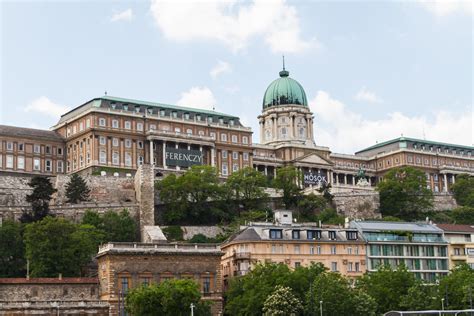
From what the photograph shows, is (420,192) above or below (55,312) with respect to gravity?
above

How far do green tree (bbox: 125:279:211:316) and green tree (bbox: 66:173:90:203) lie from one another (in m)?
50.6

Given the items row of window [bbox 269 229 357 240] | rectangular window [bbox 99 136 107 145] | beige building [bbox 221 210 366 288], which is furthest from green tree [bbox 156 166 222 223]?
row of window [bbox 269 229 357 240]

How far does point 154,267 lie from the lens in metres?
95.8

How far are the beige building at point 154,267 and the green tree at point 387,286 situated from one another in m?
16.7

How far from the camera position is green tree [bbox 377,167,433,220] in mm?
155750

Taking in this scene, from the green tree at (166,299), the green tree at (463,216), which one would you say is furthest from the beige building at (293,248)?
the green tree at (463,216)

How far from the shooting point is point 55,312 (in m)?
87.9

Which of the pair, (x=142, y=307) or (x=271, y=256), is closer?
(x=142, y=307)

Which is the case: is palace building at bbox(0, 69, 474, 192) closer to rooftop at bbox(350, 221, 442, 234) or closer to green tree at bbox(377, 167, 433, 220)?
green tree at bbox(377, 167, 433, 220)

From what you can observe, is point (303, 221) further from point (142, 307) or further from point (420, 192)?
point (142, 307)

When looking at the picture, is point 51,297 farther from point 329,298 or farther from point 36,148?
point 36,148

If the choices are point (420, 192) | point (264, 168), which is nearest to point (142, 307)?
point (420, 192)

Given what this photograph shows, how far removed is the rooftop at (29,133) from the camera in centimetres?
16315

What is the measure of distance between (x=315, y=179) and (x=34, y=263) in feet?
313
